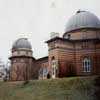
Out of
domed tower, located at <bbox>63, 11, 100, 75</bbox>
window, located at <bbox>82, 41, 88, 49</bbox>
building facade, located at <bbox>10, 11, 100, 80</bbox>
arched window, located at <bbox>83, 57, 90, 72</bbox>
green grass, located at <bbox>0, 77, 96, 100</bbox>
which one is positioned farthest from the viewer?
window, located at <bbox>82, 41, 88, 49</bbox>

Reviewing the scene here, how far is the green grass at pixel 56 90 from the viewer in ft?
69.1

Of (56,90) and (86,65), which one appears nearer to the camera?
(56,90)

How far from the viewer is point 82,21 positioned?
115 ft

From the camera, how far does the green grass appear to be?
829 inches

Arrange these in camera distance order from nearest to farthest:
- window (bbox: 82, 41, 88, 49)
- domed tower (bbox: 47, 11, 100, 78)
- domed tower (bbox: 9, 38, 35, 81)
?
domed tower (bbox: 47, 11, 100, 78) < window (bbox: 82, 41, 88, 49) < domed tower (bbox: 9, 38, 35, 81)

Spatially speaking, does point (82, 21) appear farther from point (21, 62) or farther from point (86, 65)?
point (21, 62)

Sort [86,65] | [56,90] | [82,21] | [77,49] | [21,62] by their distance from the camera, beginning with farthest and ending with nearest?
[21,62], [82,21], [77,49], [86,65], [56,90]

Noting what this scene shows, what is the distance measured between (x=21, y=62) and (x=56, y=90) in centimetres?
2215

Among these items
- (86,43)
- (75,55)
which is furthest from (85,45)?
(75,55)

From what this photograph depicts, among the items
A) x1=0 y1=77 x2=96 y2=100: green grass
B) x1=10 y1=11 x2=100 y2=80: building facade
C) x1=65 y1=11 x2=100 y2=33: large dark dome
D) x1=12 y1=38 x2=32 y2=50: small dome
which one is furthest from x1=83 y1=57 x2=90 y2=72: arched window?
x1=12 y1=38 x2=32 y2=50: small dome

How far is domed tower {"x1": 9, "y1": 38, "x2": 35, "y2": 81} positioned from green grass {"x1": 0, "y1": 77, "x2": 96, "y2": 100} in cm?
1580

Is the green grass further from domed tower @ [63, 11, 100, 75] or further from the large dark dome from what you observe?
the large dark dome

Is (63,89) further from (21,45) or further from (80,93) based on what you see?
(21,45)

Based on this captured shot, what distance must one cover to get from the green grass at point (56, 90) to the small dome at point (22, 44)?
725 inches
